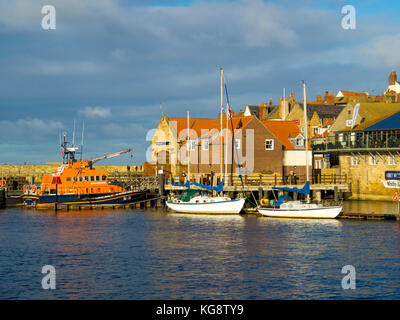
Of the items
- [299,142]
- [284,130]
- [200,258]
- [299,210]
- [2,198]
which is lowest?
[200,258]

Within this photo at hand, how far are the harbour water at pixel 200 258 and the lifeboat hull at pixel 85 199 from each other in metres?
10.0

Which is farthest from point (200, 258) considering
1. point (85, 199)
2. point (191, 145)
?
point (191, 145)

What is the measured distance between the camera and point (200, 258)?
3334cm

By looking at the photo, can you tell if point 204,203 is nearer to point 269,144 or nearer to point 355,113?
point 269,144

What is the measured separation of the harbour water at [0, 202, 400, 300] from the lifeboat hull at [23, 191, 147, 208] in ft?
32.9

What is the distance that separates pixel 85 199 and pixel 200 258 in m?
32.4

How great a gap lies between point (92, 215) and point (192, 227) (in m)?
14.6

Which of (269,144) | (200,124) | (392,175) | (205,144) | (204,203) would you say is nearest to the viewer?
(204,203)

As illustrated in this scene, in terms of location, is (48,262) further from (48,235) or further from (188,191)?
(188,191)

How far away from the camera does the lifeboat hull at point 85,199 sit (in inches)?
2490

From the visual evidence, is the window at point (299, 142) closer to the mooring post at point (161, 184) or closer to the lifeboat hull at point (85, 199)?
the mooring post at point (161, 184)

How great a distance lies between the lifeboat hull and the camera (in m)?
63.2

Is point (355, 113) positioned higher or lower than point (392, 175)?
higher
